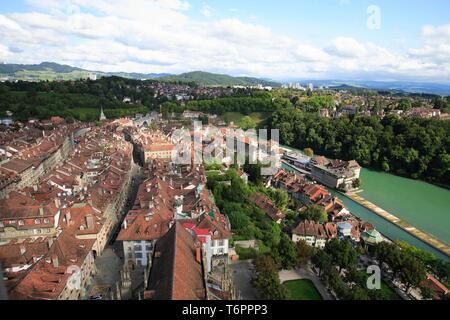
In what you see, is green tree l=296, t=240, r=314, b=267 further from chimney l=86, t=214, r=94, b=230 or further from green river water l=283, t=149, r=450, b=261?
chimney l=86, t=214, r=94, b=230

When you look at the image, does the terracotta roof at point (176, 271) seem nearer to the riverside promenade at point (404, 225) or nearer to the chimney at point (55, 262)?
the chimney at point (55, 262)

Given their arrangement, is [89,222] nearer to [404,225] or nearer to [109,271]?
[109,271]

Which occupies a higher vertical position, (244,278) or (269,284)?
(269,284)

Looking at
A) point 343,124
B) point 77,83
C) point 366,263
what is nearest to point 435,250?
point 366,263

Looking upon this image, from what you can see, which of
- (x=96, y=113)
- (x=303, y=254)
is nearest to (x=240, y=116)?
(x=96, y=113)

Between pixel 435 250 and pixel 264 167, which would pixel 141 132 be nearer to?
pixel 264 167

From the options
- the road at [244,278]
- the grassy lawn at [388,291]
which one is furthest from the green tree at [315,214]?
the road at [244,278]
